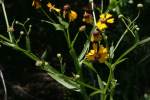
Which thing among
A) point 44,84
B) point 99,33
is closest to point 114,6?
point 99,33

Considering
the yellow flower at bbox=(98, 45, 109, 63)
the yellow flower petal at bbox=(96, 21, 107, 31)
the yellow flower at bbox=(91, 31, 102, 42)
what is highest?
the yellow flower petal at bbox=(96, 21, 107, 31)

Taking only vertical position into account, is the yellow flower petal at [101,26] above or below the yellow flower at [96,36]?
above

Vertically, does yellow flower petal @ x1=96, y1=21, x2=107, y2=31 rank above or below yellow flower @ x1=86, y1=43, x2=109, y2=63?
above

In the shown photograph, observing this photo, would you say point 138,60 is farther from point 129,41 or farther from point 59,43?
point 59,43

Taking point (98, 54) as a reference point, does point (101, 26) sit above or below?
above

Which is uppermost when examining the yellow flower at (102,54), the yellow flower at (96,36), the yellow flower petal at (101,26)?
the yellow flower petal at (101,26)

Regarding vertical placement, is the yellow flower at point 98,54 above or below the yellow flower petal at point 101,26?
below

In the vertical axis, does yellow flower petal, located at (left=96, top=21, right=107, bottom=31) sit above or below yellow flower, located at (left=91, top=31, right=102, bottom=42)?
above

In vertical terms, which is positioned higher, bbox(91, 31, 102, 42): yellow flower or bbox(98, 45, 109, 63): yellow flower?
bbox(91, 31, 102, 42): yellow flower

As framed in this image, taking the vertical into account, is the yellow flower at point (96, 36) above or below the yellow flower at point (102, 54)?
above

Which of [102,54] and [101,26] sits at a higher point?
[101,26]

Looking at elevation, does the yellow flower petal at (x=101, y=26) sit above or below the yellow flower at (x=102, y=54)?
above
